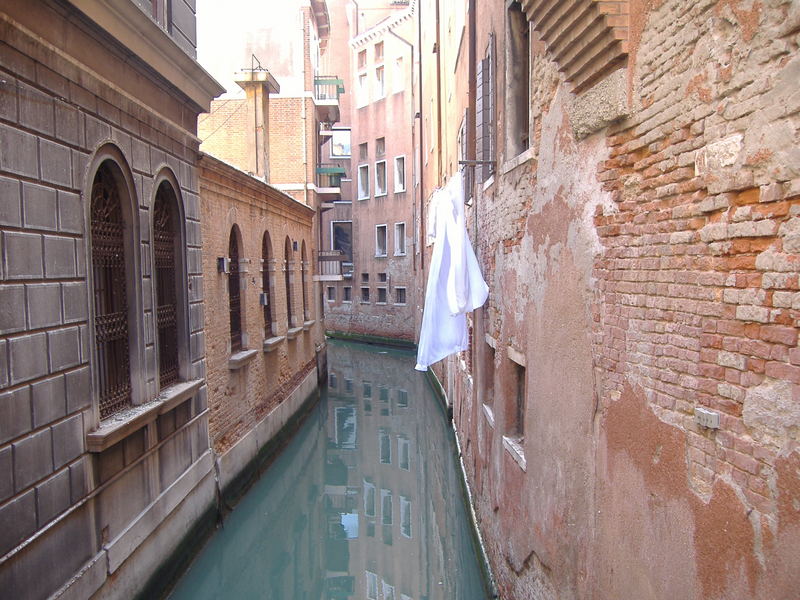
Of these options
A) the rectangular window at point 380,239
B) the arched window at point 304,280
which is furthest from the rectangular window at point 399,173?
the arched window at point 304,280

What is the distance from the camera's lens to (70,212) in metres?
5.00

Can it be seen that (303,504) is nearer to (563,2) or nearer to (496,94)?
(496,94)

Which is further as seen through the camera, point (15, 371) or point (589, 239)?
point (15, 371)

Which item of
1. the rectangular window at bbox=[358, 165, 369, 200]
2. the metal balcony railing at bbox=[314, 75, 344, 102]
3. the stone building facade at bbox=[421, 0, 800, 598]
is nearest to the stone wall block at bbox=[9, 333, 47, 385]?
the stone building facade at bbox=[421, 0, 800, 598]

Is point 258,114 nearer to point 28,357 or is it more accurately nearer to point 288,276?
A: point 288,276

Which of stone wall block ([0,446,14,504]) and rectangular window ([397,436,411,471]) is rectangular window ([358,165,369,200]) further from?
stone wall block ([0,446,14,504])

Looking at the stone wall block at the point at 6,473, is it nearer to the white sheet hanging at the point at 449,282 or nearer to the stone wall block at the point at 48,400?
the stone wall block at the point at 48,400

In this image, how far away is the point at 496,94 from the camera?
697cm

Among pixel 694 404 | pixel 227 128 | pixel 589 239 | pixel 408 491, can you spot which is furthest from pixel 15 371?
pixel 227 128

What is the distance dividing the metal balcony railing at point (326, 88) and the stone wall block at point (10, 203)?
55.5 ft

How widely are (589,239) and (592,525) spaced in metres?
1.57

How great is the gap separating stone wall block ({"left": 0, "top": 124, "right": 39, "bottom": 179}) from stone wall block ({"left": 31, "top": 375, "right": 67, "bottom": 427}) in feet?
4.47

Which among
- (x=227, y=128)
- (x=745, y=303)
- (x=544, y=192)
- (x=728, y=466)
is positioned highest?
(x=227, y=128)

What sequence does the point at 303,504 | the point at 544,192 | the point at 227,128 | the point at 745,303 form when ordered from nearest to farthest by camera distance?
the point at 745,303, the point at 544,192, the point at 303,504, the point at 227,128
